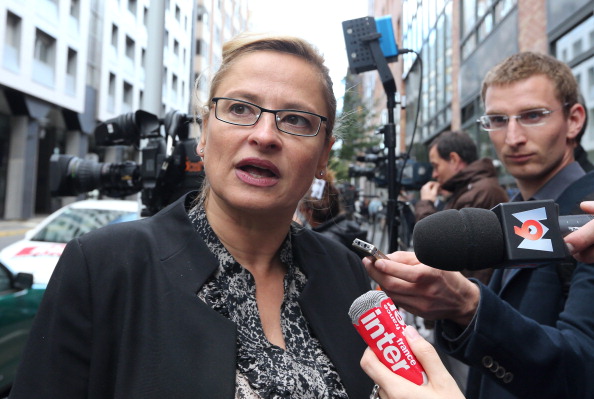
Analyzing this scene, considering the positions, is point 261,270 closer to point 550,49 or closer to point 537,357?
point 537,357

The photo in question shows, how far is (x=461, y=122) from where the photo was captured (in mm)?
12578

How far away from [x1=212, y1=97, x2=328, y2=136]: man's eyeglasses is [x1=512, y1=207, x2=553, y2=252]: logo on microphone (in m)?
0.73

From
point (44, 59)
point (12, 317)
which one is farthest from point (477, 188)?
point (44, 59)

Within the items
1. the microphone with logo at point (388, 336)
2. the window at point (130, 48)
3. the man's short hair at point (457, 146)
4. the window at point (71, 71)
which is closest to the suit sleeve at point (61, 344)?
the microphone with logo at point (388, 336)

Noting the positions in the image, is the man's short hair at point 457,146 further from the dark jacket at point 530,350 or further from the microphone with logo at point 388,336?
the microphone with logo at point 388,336

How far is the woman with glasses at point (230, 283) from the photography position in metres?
1.17

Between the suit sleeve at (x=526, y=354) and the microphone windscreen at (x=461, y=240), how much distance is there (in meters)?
0.26

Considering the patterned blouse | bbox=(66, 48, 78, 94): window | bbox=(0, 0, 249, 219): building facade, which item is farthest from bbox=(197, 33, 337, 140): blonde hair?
bbox=(66, 48, 78, 94): window

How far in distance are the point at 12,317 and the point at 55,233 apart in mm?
2309

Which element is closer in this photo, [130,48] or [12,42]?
[12,42]

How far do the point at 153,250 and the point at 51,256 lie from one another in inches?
159

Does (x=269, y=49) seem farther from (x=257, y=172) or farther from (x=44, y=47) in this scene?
(x=44, y=47)

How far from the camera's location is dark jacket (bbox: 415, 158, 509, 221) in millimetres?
3270

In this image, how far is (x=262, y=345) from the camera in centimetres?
131
